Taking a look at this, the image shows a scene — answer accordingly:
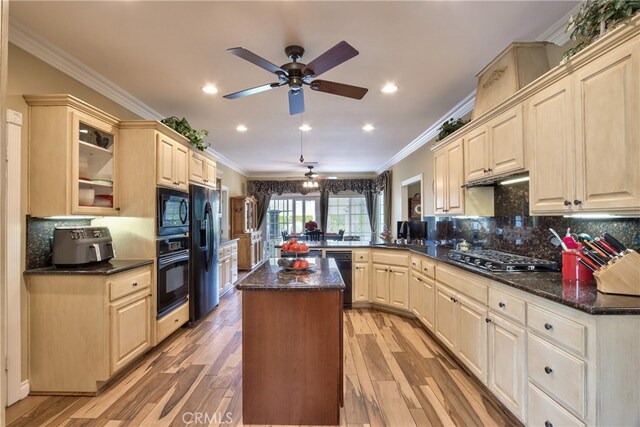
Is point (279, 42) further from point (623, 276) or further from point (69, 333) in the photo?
point (69, 333)

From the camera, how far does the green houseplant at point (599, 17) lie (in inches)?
56.4

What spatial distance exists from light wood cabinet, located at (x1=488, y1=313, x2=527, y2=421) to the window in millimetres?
6691

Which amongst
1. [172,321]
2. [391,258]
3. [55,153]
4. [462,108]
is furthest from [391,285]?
[55,153]

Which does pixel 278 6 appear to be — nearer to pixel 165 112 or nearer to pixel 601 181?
pixel 601 181

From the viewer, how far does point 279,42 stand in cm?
230

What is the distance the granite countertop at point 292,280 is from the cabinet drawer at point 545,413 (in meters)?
Answer: 1.23

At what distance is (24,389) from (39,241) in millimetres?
1093

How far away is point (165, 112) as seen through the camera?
3.80m

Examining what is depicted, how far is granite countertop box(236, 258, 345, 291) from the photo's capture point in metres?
1.84

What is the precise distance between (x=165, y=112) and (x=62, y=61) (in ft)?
4.39

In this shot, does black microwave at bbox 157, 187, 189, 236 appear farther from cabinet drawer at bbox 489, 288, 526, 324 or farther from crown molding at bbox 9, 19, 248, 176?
cabinet drawer at bbox 489, 288, 526, 324

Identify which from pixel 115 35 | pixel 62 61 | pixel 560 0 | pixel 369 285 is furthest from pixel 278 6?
pixel 369 285

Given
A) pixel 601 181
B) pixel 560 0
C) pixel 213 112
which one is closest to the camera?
pixel 601 181

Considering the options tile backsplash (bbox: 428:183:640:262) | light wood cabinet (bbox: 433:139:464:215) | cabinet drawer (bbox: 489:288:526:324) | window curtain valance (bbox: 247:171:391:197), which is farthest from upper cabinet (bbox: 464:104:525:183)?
window curtain valance (bbox: 247:171:391:197)
